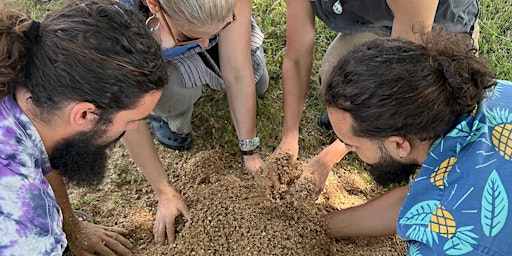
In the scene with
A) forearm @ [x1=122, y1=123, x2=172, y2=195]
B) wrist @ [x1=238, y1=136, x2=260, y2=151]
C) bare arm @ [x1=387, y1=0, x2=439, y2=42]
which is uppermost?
bare arm @ [x1=387, y1=0, x2=439, y2=42]

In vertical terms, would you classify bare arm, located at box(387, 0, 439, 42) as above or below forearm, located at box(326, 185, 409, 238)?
above

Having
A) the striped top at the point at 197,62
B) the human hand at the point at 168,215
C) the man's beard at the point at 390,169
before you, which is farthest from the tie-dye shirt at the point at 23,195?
the man's beard at the point at 390,169

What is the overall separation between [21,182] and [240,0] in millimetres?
1137

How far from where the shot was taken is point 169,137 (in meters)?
2.77

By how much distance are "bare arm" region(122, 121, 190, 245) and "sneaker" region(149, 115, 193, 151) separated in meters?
0.44

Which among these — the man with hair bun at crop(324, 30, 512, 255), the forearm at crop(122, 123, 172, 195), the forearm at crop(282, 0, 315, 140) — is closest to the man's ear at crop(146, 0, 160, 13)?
the forearm at crop(122, 123, 172, 195)

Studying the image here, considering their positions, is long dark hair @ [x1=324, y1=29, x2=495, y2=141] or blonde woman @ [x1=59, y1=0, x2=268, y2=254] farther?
blonde woman @ [x1=59, y1=0, x2=268, y2=254]

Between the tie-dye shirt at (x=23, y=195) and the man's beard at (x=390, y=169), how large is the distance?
1068 mm

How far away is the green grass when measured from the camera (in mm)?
2826

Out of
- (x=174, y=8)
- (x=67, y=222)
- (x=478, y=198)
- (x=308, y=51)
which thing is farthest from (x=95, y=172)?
(x=478, y=198)

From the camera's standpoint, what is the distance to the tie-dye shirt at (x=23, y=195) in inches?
56.5

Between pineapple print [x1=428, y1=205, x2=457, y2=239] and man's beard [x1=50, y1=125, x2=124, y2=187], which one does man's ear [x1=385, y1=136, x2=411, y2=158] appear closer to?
pineapple print [x1=428, y1=205, x2=457, y2=239]

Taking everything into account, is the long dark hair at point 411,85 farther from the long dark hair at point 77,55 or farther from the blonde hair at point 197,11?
the long dark hair at point 77,55

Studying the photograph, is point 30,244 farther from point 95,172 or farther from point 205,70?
point 205,70
